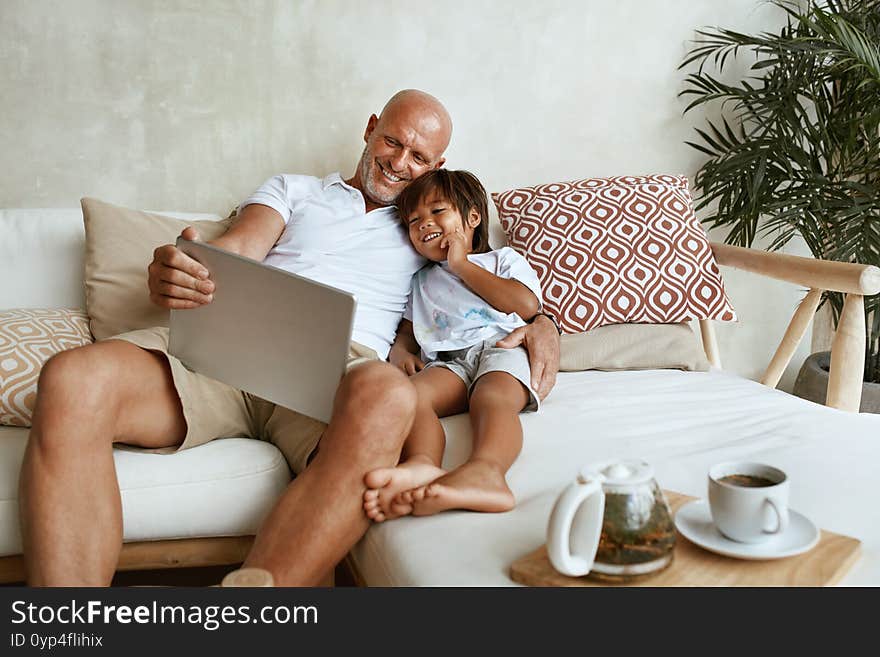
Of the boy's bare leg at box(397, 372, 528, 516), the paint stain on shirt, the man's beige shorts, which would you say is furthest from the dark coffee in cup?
the paint stain on shirt

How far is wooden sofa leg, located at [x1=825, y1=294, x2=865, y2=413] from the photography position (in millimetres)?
1802

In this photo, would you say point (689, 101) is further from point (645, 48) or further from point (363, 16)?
point (363, 16)

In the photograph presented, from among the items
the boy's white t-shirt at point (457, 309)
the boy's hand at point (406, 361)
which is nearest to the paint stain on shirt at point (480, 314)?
the boy's white t-shirt at point (457, 309)

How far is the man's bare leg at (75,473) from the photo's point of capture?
124 cm

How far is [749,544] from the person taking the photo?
1.01 metres

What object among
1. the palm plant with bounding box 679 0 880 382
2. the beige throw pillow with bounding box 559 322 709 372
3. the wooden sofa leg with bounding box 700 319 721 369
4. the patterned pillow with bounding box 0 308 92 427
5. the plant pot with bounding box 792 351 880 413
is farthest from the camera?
the plant pot with bounding box 792 351 880 413

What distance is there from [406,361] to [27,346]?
739 mm

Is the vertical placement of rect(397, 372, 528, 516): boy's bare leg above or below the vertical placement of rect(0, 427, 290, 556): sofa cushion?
above

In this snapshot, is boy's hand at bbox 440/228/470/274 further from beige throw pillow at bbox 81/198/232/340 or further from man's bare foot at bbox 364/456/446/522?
man's bare foot at bbox 364/456/446/522

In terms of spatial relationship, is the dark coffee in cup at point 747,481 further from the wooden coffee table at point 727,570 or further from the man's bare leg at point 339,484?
the man's bare leg at point 339,484

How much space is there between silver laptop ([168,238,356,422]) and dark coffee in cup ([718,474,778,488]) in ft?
1.73

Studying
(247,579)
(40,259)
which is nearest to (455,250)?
(40,259)

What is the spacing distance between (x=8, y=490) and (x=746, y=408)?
136 cm

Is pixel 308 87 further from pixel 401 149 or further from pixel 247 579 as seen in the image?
pixel 247 579
